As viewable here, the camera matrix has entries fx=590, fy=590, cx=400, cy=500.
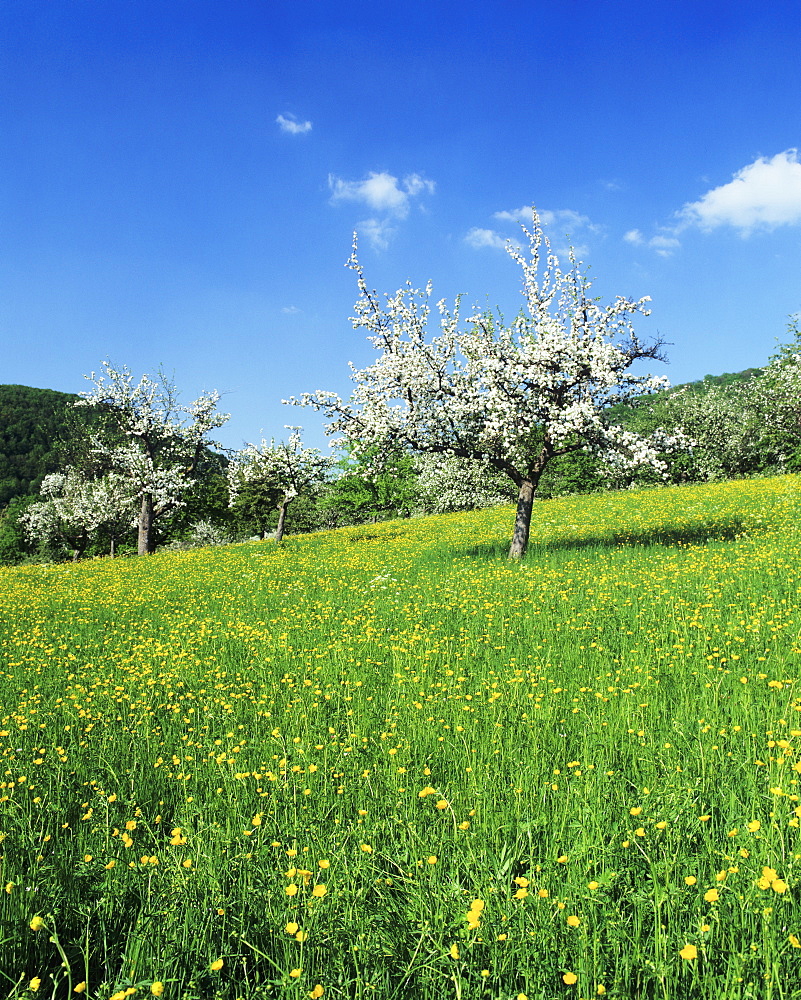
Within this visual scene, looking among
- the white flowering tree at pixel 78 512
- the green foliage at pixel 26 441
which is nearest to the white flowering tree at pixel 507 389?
the white flowering tree at pixel 78 512

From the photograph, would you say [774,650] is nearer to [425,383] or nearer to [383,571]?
[383,571]

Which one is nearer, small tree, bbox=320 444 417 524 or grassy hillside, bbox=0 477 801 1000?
grassy hillside, bbox=0 477 801 1000

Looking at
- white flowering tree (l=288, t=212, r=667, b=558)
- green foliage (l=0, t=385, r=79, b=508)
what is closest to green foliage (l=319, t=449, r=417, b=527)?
white flowering tree (l=288, t=212, r=667, b=558)

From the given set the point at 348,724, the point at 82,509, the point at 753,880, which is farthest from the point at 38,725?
the point at 82,509

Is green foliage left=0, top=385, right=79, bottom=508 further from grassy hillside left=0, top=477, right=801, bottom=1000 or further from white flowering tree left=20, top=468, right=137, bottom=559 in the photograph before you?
grassy hillside left=0, top=477, right=801, bottom=1000

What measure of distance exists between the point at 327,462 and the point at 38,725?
89.2ft

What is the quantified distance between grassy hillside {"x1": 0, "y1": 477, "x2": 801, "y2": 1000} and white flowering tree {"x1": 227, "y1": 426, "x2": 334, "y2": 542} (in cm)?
2278

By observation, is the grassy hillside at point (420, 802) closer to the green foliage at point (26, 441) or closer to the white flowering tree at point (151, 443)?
the white flowering tree at point (151, 443)

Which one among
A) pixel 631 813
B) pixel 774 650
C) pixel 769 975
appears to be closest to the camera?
pixel 769 975

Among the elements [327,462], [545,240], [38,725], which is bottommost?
[38,725]

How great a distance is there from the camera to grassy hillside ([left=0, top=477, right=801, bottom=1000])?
3.09 metres

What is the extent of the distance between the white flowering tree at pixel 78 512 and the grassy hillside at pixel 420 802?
44.1 meters

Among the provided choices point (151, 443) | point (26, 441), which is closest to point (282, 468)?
point (151, 443)

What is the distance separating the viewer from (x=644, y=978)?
2902 mm
